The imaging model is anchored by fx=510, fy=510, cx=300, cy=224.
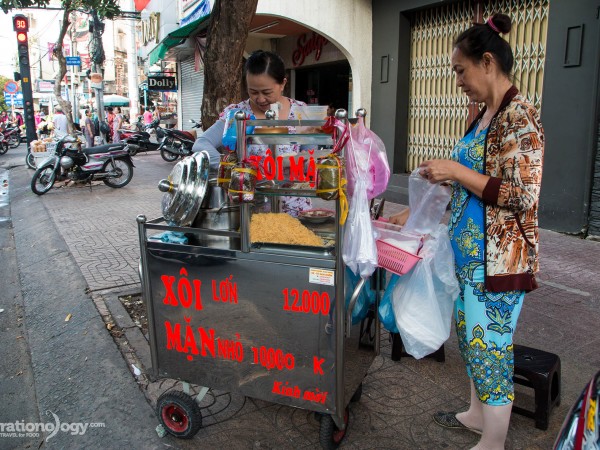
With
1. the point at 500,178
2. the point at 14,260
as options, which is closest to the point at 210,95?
the point at 500,178

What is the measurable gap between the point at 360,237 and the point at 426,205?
482 mm

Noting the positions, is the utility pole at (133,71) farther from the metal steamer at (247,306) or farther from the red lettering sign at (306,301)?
the red lettering sign at (306,301)

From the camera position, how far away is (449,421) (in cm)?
255

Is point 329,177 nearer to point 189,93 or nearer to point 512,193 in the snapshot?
point 512,193

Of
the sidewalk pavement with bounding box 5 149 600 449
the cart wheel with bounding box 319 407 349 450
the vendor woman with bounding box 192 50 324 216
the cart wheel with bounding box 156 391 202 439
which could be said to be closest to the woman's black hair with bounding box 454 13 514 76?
the vendor woman with bounding box 192 50 324 216

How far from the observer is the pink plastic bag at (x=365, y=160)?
2021 mm

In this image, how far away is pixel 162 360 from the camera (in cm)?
247

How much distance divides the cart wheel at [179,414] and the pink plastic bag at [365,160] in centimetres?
128

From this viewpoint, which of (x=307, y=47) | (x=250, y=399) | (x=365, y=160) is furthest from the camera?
(x=307, y=47)

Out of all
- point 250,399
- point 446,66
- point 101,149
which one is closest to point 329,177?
point 250,399

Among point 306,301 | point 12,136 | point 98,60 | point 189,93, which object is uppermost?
point 98,60

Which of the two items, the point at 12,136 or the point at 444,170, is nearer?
the point at 444,170

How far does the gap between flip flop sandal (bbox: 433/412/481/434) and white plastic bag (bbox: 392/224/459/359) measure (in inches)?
23.0

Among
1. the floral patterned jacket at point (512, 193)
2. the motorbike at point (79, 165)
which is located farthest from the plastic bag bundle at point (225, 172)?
the motorbike at point (79, 165)
